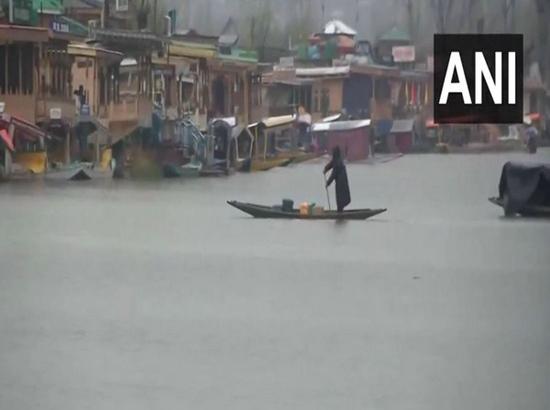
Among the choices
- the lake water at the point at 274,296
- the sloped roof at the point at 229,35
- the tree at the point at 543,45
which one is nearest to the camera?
the lake water at the point at 274,296

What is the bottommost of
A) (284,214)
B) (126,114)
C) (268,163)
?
(284,214)

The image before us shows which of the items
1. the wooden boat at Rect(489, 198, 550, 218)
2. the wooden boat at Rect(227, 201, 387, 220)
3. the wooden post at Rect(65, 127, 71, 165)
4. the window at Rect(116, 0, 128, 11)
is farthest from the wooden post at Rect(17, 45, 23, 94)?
the wooden boat at Rect(489, 198, 550, 218)

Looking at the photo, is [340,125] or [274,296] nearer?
[274,296]

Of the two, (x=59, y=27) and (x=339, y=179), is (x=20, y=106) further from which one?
(x=339, y=179)

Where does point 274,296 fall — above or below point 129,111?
below

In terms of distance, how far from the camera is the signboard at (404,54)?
3453 mm

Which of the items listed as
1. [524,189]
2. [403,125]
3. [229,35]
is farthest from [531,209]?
[229,35]

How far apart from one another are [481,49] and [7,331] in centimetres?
124

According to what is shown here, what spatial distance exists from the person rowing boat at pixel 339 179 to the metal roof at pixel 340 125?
6cm

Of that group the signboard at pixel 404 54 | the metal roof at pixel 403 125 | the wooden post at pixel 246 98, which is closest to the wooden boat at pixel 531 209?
the metal roof at pixel 403 125

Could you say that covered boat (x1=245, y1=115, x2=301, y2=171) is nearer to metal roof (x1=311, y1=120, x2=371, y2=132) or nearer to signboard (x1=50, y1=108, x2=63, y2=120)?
metal roof (x1=311, y1=120, x2=371, y2=132)

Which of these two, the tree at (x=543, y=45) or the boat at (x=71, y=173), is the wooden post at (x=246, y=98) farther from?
the tree at (x=543, y=45)

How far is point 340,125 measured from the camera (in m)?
3.50

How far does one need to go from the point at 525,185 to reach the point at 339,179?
0.42m
